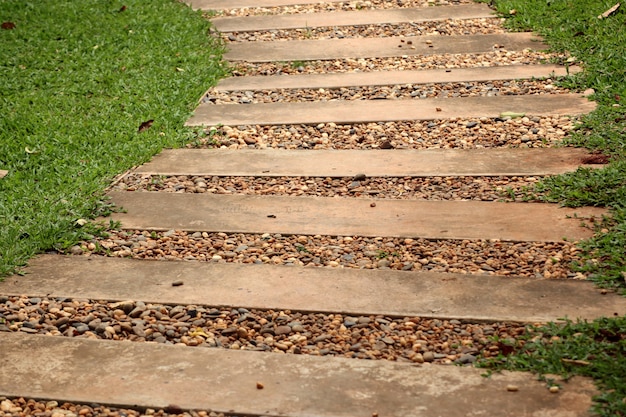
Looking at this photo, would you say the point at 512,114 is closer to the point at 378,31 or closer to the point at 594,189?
the point at 594,189

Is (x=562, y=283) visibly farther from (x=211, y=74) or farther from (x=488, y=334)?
(x=211, y=74)

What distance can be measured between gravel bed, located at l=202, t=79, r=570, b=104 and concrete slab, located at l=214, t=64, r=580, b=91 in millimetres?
43

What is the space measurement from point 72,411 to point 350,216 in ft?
5.44

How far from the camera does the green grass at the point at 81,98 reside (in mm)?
4027

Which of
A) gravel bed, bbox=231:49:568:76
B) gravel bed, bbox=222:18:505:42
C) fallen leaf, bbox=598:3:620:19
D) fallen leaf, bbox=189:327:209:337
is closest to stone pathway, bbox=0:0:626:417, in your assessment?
fallen leaf, bbox=189:327:209:337

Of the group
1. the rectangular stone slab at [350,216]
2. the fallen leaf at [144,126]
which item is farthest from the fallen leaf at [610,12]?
the fallen leaf at [144,126]

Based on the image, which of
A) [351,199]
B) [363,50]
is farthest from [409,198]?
[363,50]

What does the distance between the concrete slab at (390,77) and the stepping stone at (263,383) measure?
9.64ft

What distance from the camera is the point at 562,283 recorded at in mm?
3219

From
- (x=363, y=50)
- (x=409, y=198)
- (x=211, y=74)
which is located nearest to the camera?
(x=409, y=198)

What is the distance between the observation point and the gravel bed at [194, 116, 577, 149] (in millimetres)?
4625

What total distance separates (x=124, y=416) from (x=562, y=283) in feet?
5.39

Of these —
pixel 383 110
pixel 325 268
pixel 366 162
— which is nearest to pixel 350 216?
pixel 325 268

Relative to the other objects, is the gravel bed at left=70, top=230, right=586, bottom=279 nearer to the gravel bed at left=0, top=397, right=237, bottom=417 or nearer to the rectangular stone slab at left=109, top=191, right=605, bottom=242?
the rectangular stone slab at left=109, top=191, right=605, bottom=242
